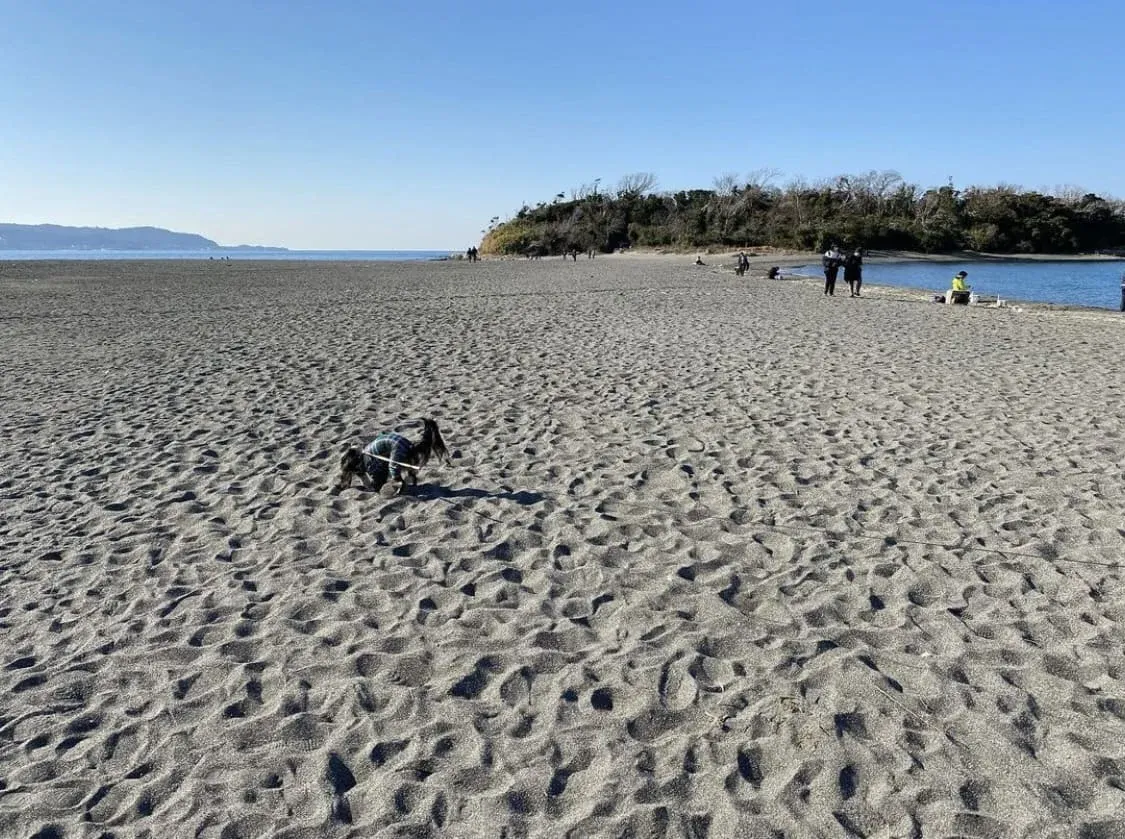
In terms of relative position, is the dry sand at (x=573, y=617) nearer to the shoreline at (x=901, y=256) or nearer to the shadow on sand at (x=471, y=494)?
the shadow on sand at (x=471, y=494)

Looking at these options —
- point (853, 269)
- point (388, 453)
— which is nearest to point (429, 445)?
point (388, 453)

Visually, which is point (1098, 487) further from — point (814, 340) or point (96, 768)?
point (814, 340)

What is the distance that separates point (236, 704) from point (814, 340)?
12703mm

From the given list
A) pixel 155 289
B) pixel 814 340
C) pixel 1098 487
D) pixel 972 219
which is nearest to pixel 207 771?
pixel 1098 487

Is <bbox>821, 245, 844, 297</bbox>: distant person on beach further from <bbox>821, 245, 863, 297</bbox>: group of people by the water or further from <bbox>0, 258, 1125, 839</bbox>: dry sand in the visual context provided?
<bbox>0, 258, 1125, 839</bbox>: dry sand

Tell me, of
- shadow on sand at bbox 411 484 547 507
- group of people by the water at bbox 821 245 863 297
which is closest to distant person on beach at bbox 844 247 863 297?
group of people by the water at bbox 821 245 863 297

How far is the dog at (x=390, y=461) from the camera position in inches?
233

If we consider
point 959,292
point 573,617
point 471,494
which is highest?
point 959,292

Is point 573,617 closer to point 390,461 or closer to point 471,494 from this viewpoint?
point 471,494

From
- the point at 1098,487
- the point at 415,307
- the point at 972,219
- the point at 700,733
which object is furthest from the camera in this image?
the point at 972,219

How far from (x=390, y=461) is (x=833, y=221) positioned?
8478 cm

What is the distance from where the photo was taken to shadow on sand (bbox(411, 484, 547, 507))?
585 centimetres

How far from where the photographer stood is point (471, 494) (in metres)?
5.96

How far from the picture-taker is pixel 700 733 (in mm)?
3146
